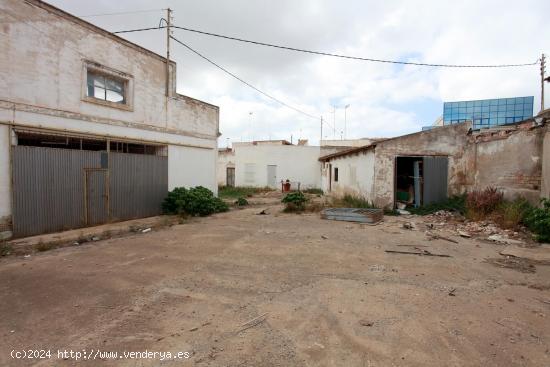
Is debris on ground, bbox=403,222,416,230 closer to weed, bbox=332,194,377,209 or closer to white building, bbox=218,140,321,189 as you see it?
weed, bbox=332,194,377,209

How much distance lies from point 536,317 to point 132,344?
438 cm

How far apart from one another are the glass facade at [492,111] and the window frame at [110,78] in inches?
796

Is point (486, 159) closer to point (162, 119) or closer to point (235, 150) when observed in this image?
point (162, 119)

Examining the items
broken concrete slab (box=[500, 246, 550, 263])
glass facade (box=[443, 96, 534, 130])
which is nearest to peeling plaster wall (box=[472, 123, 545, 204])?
broken concrete slab (box=[500, 246, 550, 263])

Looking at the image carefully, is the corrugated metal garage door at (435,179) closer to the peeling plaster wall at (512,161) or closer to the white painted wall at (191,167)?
the peeling plaster wall at (512,161)

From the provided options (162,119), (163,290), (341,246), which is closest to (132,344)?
(163,290)

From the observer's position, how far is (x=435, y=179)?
12047 millimetres

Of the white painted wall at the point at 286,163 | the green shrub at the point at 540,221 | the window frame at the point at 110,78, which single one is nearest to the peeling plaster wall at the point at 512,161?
the green shrub at the point at 540,221

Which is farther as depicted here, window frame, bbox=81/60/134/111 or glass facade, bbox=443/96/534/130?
glass facade, bbox=443/96/534/130

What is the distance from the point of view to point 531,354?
2.76m

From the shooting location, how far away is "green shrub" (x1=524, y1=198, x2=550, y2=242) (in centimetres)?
714

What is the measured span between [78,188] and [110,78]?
3.80 meters

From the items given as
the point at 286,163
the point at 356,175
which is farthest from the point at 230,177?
the point at 356,175

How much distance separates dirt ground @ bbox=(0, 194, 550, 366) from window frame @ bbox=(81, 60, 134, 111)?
4869 millimetres
